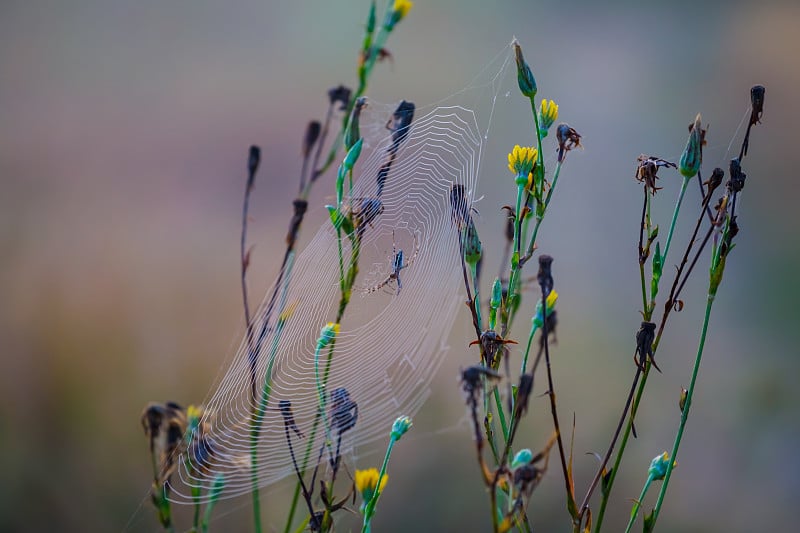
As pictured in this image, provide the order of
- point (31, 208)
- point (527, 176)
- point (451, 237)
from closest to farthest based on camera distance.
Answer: point (527, 176), point (451, 237), point (31, 208)

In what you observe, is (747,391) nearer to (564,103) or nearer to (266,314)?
(564,103)

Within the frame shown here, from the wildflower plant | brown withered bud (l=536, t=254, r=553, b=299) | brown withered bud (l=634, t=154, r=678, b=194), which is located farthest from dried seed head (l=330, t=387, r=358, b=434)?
brown withered bud (l=634, t=154, r=678, b=194)

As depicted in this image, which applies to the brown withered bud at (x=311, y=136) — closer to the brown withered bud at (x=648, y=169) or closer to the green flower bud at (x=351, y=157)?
the green flower bud at (x=351, y=157)

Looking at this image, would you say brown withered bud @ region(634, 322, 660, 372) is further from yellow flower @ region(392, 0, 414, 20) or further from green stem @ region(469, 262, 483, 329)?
yellow flower @ region(392, 0, 414, 20)

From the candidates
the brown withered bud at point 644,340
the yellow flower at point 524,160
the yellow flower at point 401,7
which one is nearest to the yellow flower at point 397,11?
the yellow flower at point 401,7

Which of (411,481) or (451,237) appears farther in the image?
(411,481)

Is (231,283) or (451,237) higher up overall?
(451,237)

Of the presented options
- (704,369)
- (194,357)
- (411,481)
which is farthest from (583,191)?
(194,357)

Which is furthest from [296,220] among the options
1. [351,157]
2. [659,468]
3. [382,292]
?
[382,292]
